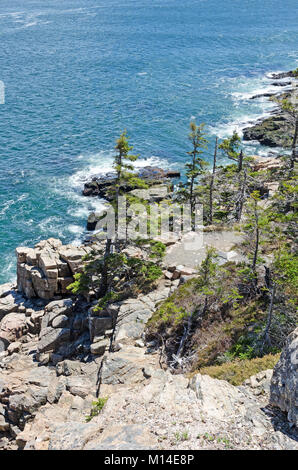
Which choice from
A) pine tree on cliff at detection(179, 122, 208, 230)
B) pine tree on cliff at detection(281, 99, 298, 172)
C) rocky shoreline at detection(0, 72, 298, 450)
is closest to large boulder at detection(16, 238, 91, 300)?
rocky shoreline at detection(0, 72, 298, 450)

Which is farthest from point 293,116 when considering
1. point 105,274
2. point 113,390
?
point 113,390

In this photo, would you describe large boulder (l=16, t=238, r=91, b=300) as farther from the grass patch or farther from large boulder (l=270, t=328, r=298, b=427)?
large boulder (l=270, t=328, r=298, b=427)

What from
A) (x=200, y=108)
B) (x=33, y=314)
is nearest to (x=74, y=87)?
(x=200, y=108)

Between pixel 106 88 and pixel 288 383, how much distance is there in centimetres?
7947

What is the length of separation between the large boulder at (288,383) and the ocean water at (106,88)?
107ft

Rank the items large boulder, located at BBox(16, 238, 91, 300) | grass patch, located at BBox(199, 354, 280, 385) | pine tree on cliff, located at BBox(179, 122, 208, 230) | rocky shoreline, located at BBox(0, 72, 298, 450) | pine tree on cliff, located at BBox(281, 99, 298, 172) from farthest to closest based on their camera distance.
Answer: pine tree on cliff, located at BBox(179, 122, 208, 230) < pine tree on cliff, located at BBox(281, 99, 298, 172) < large boulder, located at BBox(16, 238, 91, 300) < grass patch, located at BBox(199, 354, 280, 385) < rocky shoreline, located at BBox(0, 72, 298, 450)

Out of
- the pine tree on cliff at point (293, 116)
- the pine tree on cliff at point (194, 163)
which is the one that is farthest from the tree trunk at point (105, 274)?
the pine tree on cliff at point (293, 116)

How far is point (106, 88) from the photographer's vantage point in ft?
269

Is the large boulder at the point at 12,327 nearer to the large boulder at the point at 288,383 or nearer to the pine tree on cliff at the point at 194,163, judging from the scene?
the pine tree on cliff at the point at 194,163

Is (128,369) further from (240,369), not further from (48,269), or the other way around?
(48,269)

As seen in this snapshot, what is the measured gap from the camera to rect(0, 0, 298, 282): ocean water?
5209 centimetres

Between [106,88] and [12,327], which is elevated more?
[106,88]

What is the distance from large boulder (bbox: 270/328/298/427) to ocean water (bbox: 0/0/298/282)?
32723 mm
